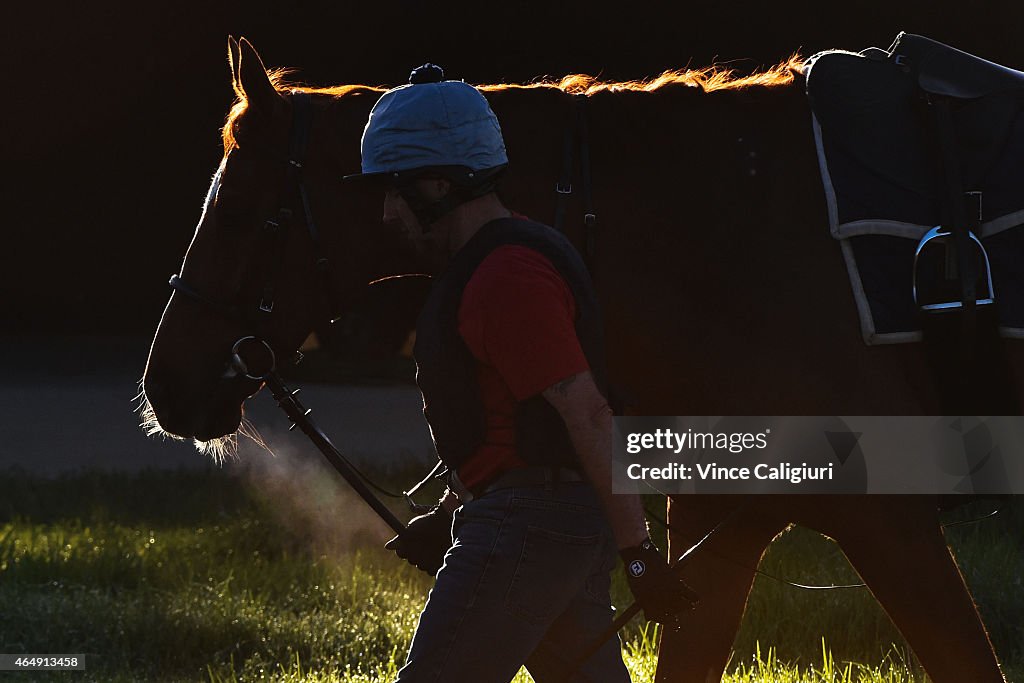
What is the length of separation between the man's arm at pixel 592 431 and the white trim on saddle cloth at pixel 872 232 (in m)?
1.03

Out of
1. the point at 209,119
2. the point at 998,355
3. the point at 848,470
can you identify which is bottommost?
the point at 848,470

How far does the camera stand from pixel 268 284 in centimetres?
321

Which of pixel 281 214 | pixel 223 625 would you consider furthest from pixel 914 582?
pixel 223 625

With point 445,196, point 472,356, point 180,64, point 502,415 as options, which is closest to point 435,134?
point 445,196

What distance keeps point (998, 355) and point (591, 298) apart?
1176mm

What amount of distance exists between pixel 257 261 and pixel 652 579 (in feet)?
4.64

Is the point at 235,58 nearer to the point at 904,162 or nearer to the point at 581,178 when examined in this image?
the point at 581,178

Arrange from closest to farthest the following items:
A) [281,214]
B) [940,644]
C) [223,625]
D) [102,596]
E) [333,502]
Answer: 1. [940,644]
2. [281,214]
3. [223,625]
4. [102,596]
5. [333,502]

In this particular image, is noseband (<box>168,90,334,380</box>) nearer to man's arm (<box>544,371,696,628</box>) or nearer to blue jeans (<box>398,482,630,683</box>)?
blue jeans (<box>398,482,630,683</box>)

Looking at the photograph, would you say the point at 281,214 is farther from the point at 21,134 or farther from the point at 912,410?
the point at 21,134

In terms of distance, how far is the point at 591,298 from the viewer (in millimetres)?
2451

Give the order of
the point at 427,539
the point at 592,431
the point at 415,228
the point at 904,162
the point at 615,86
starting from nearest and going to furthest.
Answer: the point at 592,431, the point at 415,228, the point at 427,539, the point at 904,162, the point at 615,86

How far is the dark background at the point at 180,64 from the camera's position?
402 inches

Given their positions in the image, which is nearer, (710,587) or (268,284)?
(268,284)
